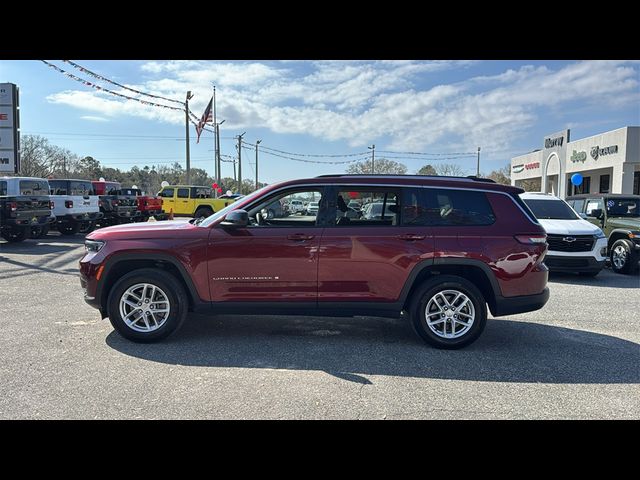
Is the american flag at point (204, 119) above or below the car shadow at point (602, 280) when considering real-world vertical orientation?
above

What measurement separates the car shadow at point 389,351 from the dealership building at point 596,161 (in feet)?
76.0

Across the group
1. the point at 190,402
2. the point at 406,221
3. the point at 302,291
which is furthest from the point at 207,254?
the point at 406,221

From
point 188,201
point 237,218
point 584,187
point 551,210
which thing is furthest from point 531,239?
point 584,187

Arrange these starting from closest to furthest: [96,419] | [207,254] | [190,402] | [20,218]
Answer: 1. [96,419]
2. [190,402]
3. [207,254]
4. [20,218]

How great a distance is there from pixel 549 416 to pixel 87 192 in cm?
1847

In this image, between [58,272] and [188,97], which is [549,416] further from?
[188,97]

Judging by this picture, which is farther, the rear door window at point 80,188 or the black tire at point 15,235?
the rear door window at point 80,188

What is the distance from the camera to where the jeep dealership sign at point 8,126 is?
15.3 meters

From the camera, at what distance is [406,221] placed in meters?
4.94

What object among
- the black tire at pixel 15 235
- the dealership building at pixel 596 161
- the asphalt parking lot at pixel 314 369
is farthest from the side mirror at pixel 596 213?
the black tire at pixel 15 235

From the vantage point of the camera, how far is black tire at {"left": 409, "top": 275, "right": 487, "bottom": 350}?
15.9 feet

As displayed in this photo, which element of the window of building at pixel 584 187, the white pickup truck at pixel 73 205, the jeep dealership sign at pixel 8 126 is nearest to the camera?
the jeep dealership sign at pixel 8 126

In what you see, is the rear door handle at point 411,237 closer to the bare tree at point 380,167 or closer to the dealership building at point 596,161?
the dealership building at point 596,161

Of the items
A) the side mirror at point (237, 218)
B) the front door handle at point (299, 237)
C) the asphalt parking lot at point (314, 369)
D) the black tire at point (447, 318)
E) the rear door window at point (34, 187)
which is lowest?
the asphalt parking lot at point (314, 369)
